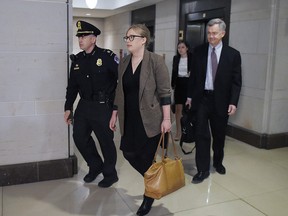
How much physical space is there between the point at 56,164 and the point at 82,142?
46 cm

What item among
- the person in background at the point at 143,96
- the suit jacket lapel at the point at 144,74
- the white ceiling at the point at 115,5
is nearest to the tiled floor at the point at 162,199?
the person in background at the point at 143,96

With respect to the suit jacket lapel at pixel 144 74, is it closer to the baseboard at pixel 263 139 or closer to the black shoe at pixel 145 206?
the black shoe at pixel 145 206

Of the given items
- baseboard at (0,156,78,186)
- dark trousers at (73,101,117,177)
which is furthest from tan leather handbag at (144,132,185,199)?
baseboard at (0,156,78,186)

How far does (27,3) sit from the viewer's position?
3.17 meters

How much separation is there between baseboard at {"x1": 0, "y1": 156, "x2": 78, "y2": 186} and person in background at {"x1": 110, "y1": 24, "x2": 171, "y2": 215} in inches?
44.8

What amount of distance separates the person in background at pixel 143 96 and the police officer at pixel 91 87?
46cm

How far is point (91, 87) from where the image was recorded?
10.2 feet

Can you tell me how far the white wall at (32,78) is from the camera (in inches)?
125

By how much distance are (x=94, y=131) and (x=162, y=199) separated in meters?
0.89

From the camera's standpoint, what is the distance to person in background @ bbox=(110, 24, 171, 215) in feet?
8.30

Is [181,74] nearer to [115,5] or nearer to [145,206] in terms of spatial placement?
[145,206]

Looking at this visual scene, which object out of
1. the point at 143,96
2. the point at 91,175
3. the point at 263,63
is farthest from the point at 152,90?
the point at 263,63

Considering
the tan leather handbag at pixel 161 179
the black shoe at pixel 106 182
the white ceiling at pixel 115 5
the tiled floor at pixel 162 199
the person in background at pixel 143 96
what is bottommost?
the tiled floor at pixel 162 199

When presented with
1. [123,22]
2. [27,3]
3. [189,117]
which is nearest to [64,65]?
[27,3]
